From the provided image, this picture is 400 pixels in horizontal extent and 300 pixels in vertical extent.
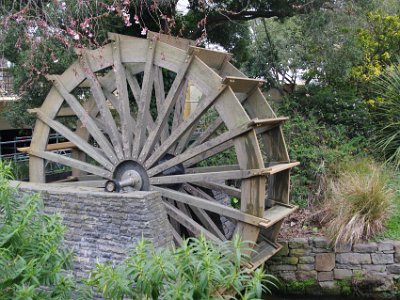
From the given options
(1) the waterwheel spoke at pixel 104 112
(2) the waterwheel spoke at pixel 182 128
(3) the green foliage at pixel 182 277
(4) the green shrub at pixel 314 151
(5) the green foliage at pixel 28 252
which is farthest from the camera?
(4) the green shrub at pixel 314 151

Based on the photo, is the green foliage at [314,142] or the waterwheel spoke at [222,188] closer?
the waterwheel spoke at [222,188]

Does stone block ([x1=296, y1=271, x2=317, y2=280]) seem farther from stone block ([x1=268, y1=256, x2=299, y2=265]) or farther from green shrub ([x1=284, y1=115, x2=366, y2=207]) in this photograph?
green shrub ([x1=284, y1=115, x2=366, y2=207])

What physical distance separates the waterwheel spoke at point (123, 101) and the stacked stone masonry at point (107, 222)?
1.21 m

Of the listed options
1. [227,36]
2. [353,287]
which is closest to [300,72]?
[227,36]

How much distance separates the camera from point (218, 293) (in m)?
3.10

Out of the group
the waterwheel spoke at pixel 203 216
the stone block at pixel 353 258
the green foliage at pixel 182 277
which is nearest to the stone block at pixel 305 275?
the stone block at pixel 353 258

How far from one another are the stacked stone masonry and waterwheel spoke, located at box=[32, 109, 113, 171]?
46.8 inches

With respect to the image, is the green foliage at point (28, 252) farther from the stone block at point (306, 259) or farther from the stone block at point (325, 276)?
the stone block at point (325, 276)

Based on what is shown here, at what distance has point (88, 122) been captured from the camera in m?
7.24

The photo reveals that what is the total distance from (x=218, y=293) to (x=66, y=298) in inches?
41.7

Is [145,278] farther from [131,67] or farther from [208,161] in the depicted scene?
[208,161]

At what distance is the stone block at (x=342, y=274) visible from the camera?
7.19 meters

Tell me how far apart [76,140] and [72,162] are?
304 mm

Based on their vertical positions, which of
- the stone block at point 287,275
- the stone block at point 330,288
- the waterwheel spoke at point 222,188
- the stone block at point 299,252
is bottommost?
the stone block at point 330,288
